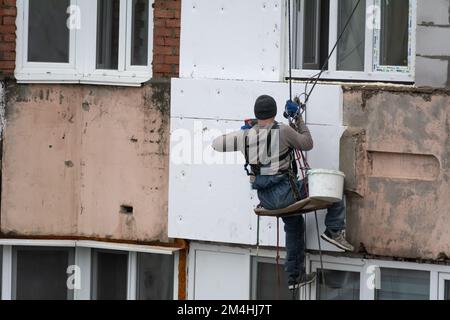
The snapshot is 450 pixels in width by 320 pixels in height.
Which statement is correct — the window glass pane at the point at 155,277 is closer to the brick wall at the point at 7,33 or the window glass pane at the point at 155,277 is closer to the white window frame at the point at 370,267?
the white window frame at the point at 370,267

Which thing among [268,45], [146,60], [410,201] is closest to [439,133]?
[410,201]

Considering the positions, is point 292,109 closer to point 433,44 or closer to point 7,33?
point 433,44

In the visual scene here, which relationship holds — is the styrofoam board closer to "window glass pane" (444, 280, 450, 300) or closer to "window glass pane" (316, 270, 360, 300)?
"window glass pane" (316, 270, 360, 300)

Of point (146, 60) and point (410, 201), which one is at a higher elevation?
point (146, 60)

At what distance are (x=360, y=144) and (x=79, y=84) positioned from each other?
2.89m

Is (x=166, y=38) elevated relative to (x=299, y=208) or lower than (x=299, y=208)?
elevated

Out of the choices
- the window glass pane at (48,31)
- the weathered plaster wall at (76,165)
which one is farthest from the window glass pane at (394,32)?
the window glass pane at (48,31)

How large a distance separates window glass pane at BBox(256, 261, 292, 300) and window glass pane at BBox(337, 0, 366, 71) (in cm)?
198

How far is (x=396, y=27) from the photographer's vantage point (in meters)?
13.1

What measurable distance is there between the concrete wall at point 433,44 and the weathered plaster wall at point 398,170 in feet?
1.29

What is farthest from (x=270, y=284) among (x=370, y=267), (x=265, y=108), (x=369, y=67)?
(x=369, y=67)

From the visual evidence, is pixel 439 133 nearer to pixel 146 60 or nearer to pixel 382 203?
pixel 382 203

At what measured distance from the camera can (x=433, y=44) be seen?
13.0m

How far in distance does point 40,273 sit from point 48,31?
239cm
